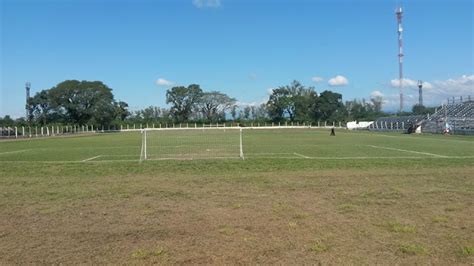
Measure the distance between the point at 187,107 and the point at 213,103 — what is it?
8.94m

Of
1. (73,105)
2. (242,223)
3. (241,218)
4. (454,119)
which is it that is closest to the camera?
(242,223)

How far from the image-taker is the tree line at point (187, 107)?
94.0m

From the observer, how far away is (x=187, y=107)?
129 meters

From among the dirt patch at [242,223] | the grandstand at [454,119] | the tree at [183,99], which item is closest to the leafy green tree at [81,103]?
the tree at [183,99]

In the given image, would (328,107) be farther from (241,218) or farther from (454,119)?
(241,218)

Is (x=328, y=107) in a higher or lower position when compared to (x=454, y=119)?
higher

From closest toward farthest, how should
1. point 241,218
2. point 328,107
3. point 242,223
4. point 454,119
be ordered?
point 242,223 → point 241,218 → point 454,119 → point 328,107

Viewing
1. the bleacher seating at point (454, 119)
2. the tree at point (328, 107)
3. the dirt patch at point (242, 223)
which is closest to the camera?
the dirt patch at point (242, 223)

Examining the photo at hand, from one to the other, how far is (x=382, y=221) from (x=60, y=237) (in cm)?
466

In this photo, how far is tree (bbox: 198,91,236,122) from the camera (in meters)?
132

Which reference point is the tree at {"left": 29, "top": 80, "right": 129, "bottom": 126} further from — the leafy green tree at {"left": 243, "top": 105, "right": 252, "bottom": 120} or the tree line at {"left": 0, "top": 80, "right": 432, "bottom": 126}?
the leafy green tree at {"left": 243, "top": 105, "right": 252, "bottom": 120}

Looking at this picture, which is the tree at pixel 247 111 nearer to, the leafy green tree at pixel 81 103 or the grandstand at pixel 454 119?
the leafy green tree at pixel 81 103

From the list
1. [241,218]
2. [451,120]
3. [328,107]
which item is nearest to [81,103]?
[328,107]

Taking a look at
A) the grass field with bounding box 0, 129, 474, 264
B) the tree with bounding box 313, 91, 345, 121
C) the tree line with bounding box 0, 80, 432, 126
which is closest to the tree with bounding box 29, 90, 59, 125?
the tree line with bounding box 0, 80, 432, 126
